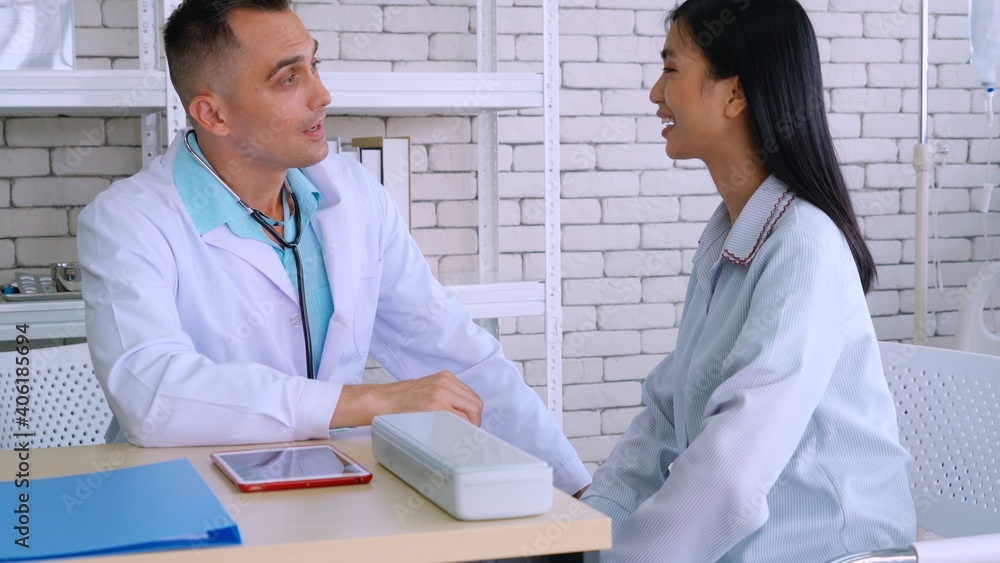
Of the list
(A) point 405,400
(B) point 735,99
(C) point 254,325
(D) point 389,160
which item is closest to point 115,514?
(A) point 405,400

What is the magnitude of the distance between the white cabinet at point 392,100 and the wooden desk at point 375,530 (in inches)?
54.9

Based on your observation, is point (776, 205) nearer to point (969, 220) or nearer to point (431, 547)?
point (431, 547)

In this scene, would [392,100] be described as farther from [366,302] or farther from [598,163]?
[598,163]

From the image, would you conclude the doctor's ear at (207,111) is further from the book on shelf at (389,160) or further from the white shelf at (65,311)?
the book on shelf at (389,160)

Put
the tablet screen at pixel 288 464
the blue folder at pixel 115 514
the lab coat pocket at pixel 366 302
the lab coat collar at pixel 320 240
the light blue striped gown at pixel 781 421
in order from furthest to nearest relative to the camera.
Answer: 1. the lab coat pocket at pixel 366 302
2. the lab coat collar at pixel 320 240
3. the light blue striped gown at pixel 781 421
4. the tablet screen at pixel 288 464
5. the blue folder at pixel 115 514

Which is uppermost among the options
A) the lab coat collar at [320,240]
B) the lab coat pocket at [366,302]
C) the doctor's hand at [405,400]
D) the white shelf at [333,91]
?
the white shelf at [333,91]

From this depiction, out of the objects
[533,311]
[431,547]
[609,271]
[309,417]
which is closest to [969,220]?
[609,271]

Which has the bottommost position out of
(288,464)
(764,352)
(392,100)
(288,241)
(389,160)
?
(288,464)

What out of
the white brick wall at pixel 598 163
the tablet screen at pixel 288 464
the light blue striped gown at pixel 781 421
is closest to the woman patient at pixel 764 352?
the light blue striped gown at pixel 781 421

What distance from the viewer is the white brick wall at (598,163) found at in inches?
103

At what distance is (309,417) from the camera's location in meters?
1.26

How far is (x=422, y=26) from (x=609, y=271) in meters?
0.91

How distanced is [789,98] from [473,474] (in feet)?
2.50

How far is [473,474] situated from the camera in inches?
33.9
